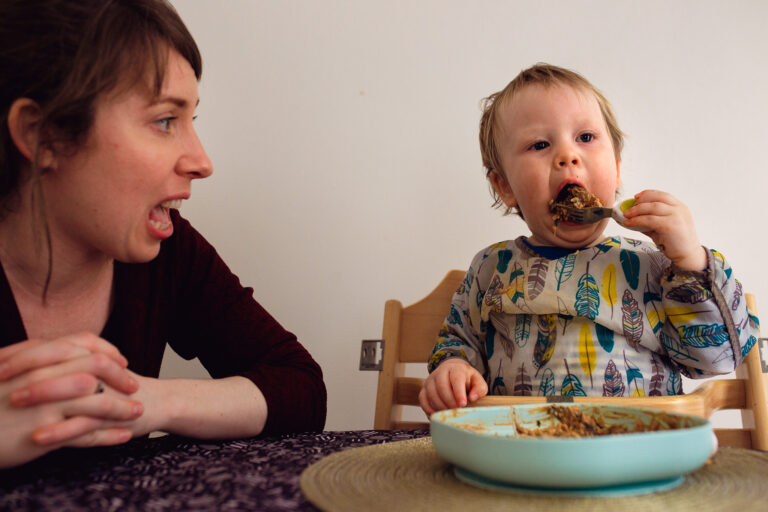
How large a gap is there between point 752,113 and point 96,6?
150 centimetres

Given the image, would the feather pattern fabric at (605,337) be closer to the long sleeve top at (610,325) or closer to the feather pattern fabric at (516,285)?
the long sleeve top at (610,325)

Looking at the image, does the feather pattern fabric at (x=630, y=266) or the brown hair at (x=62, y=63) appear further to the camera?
A: the feather pattern fabric at (x=630, y=266)

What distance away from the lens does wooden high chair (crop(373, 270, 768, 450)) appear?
43.3 inches

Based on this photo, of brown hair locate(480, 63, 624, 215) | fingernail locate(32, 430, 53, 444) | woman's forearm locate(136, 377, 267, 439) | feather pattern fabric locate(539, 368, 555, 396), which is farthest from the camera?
brown hair locate(480, 63, 624, 215)

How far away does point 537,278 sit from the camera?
1106mm

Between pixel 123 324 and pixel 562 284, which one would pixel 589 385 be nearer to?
pixel 562 284

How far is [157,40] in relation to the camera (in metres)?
0.82

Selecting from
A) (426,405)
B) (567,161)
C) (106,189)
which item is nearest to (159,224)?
(106,189)

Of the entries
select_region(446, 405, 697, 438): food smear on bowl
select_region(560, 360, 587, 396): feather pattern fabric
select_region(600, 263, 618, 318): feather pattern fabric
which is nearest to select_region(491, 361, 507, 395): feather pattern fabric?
select_region(560, 360, 587, 396): feather pattern fabric

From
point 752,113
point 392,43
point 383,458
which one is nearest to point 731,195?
point 752,113

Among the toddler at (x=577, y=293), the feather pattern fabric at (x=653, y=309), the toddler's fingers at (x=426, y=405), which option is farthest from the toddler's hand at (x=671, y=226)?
the toddler's fingers at (x=426, y=405)

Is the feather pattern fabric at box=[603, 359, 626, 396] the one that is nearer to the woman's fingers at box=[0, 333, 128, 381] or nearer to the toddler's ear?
the toddler's ear

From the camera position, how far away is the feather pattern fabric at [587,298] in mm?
1033

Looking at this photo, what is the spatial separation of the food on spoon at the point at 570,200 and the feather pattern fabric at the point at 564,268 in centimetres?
7
